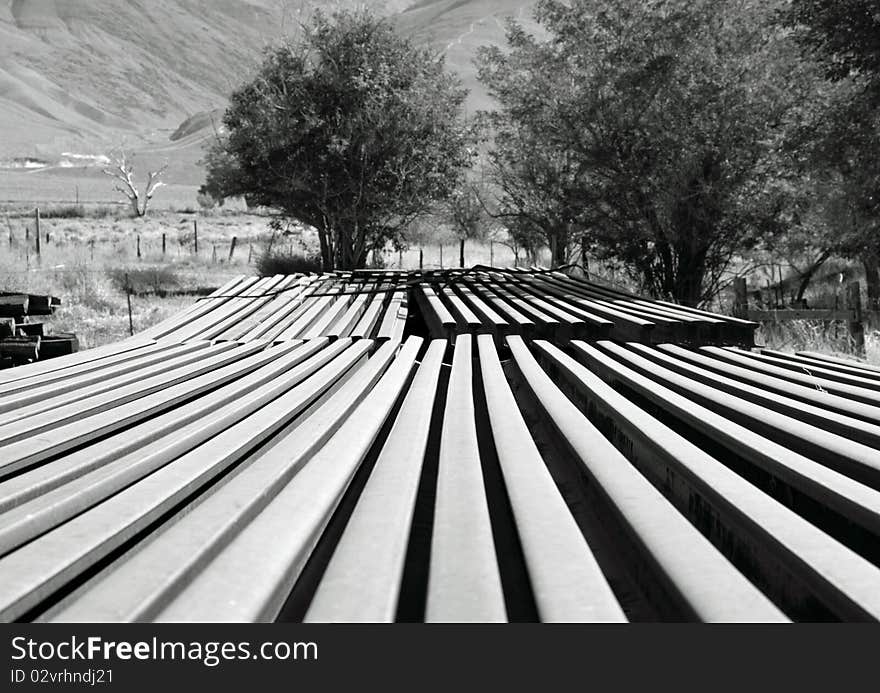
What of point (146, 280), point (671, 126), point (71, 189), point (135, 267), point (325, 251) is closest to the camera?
point (671, 126)

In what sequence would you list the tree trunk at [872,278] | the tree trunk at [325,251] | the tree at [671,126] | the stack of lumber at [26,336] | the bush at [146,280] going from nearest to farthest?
the stack of lumber at [26,336], the tree at [671,126], the tree trunk at [872,278], the bush at [146,280], the tree trunk at [325,251]

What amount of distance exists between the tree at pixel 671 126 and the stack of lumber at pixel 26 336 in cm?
864

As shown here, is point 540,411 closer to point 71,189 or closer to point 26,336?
point 26,336

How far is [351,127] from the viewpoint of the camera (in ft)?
61.3

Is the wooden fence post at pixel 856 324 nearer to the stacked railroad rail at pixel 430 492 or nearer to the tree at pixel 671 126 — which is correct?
the tree at pixel 671 126

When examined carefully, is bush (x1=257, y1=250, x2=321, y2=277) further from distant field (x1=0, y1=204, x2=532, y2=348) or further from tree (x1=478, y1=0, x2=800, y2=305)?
tree (x1=478, y1=0, x2=800, y2=305)

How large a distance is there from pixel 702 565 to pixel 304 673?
74 centimetres

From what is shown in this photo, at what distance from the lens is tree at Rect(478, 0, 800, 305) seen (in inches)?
468

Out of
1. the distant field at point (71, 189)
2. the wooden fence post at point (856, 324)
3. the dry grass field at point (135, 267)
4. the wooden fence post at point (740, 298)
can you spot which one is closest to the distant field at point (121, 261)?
the dry grass field at point (135, 267)

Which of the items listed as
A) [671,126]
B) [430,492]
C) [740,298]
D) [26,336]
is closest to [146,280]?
[26,336]

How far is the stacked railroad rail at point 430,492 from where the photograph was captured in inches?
54.6

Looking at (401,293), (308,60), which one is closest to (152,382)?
(401,293)

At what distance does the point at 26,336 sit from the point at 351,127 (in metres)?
12.2

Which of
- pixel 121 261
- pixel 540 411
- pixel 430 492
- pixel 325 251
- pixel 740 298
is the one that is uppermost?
pixel 325 251
